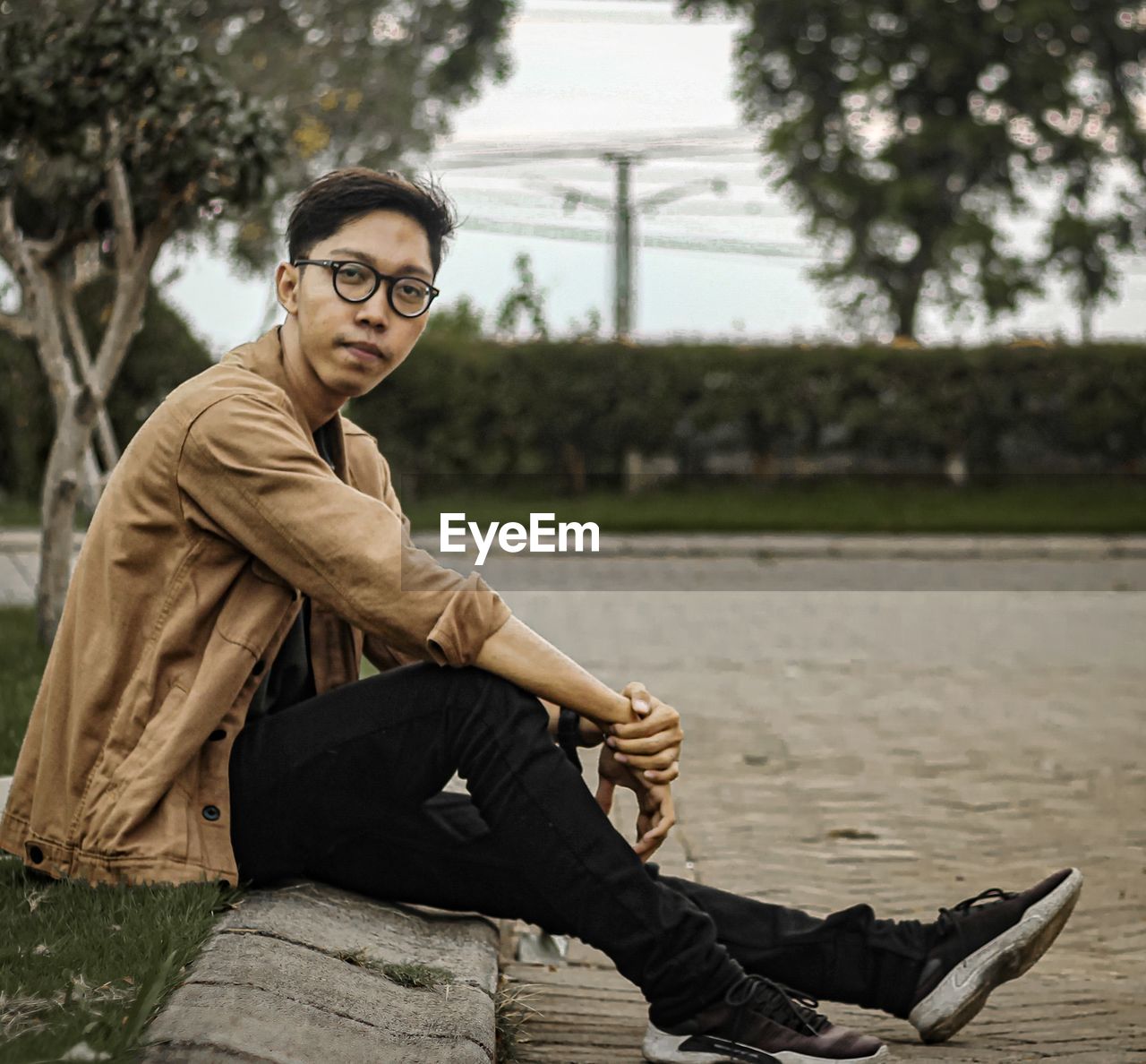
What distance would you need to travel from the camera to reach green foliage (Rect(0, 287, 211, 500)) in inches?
682

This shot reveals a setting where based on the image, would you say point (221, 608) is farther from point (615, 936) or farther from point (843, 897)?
point (843, 897)

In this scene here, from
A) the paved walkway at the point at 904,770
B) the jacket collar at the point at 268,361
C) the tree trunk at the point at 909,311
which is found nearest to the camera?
the jacket collar at the point at 268,361

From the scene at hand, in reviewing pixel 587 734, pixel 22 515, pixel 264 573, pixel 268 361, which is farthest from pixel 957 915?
pixel 22 515

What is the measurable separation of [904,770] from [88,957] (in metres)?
4.01

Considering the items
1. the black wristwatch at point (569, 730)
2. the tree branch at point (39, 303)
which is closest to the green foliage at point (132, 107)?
the tree branch at point (39, 303)

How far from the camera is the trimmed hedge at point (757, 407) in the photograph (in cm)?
1833

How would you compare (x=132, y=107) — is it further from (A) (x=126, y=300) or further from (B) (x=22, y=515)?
(B) (x=22, y=515)

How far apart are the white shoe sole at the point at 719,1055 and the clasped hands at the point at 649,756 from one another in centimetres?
34

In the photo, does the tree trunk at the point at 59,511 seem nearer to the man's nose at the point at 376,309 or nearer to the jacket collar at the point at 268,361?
the jacket collar at the point at 268,361

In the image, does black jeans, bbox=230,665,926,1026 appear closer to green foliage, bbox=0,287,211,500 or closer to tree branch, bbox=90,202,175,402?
tree branch, bbox=90,202,175,402

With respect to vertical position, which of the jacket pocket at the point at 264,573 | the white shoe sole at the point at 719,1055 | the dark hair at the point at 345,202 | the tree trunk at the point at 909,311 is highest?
the dark hair at the point at 345,202

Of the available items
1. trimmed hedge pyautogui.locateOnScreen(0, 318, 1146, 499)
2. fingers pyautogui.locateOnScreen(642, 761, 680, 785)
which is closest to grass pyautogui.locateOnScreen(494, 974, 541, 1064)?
fingers pyautogui.locateOnScreen(642, 761, 680, 785)

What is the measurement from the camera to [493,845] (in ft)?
10.4

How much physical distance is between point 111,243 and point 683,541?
882 centimetres
